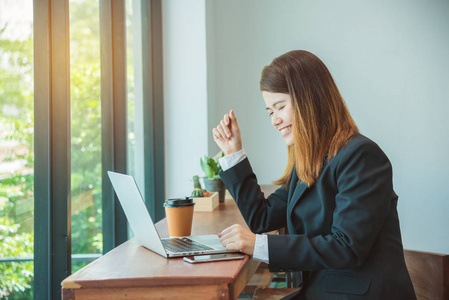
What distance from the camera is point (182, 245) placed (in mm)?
1373

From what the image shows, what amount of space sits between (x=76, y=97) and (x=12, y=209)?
62 centimetres

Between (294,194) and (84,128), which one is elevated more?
(84,128)

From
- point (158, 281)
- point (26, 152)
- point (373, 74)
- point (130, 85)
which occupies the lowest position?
point (158, 281)

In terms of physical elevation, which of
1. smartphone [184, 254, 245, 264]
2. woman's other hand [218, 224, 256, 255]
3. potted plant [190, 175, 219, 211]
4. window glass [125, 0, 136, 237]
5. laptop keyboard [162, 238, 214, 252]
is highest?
window glass [125, 0, 136, 237]

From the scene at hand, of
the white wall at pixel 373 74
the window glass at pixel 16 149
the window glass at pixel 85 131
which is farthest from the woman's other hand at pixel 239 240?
the white wall at pixel 373 74

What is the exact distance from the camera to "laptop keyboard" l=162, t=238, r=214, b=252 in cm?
130

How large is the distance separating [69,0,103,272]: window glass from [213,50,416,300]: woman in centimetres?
84

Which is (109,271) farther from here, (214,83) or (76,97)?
(214,83)

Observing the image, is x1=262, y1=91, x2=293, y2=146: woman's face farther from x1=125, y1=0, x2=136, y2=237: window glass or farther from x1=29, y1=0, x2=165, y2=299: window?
x1=125, y1=0, x2=136, y2=237: window glass

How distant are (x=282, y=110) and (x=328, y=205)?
1.08 feet

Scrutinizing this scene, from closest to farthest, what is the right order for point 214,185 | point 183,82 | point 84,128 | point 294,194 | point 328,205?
1. point 328,205
2. point 294,194
3. point 84,128
4. point 214,185
5. point 183,82

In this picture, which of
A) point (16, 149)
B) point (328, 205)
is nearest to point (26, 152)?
point (16, 149)

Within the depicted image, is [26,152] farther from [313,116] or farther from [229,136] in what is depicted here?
[313,116]

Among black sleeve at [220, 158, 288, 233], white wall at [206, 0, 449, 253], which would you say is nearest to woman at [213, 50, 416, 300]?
black sleeve at [220, 158, 288, 233]
